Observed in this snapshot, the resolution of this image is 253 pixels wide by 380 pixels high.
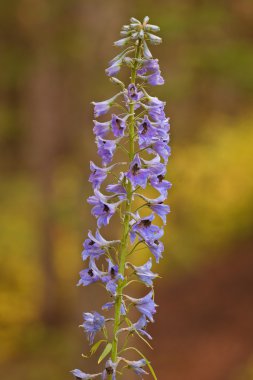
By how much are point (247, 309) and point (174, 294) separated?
2343 millimetres

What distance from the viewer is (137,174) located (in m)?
3.06

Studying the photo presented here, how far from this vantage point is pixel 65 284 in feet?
65.9

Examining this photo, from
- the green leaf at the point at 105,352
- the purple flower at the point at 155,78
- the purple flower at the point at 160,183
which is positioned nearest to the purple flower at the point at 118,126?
the purple flower at the point at 160,183

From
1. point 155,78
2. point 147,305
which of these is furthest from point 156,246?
point 155,78

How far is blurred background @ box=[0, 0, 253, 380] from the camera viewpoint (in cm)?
1027

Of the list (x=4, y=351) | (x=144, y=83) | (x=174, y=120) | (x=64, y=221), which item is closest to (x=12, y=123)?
(x=64, y=221)

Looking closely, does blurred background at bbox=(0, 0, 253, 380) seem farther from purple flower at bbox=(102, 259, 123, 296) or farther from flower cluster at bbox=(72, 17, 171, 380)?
purple flower at bbox=(102, 259, 123, 296)

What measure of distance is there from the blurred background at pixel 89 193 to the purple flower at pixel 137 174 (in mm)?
6520

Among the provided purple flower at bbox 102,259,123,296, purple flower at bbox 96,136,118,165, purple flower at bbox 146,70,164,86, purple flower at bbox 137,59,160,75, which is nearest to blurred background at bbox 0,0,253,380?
purple flower at bbox 146,70,164,86

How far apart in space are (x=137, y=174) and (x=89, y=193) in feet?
23.3

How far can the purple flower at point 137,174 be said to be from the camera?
9.96 ft

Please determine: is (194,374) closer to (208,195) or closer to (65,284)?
(65,284)

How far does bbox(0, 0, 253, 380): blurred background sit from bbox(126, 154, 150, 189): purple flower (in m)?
6.52

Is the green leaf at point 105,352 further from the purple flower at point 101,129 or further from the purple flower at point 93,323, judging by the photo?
the purple flower at point 101,129
